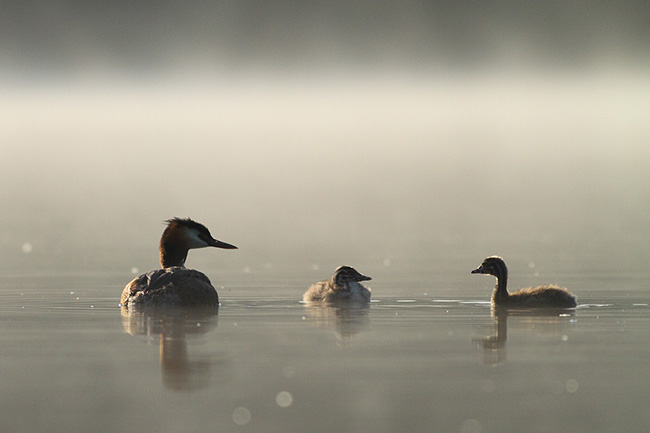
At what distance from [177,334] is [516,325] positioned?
2996 mm

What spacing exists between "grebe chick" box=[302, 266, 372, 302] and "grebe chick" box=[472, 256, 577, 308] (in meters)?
1.37

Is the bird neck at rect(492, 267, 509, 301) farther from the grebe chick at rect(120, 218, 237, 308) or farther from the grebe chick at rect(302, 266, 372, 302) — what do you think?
the grebe chick at rect(120, 218, 237, 308)

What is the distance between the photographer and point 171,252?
16.4 metres

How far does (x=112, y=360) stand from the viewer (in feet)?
34.6

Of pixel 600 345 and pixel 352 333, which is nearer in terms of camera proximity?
pixel 600 345

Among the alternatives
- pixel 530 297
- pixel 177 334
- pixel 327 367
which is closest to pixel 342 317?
pixel 177 334

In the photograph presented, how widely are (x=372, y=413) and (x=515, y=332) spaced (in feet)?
12.4

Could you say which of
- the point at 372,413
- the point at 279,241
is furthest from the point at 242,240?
the point at 372,413

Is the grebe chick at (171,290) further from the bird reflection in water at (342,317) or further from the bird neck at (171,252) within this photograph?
the bird neck at (171,252)

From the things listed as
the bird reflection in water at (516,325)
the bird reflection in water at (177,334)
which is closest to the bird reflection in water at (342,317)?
the bird reflection in water at (177,334)

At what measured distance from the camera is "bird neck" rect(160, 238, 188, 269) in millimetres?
16406

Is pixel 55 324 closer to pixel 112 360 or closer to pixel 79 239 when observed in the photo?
pixel 112 360

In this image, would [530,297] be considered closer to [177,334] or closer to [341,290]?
[341,290]

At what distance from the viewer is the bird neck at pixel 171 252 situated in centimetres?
1641
